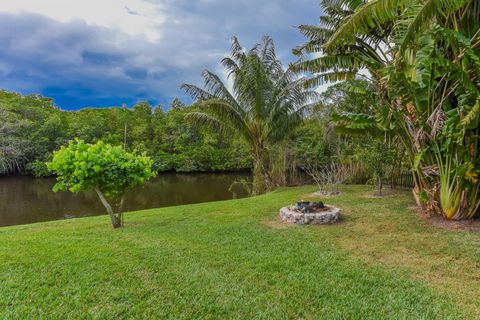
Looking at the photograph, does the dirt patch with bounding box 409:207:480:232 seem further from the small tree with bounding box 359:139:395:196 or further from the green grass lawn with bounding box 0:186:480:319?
the small tree with bounding box 359:139:395:196

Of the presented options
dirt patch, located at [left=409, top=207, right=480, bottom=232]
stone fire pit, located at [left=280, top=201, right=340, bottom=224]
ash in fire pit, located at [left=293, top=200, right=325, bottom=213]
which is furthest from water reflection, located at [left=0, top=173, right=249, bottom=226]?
dirt patch, located at [left=409, top=207, right=480, bottom=232]

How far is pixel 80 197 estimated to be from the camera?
A: 13414 mm

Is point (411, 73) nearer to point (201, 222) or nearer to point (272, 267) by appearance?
point (272, 267)

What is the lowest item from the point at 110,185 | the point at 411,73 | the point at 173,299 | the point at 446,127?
the point at 173,299

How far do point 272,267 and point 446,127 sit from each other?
3659 mm

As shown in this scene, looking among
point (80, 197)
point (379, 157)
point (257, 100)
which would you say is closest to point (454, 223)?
point (379, 157)

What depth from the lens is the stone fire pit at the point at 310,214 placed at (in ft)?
17.9

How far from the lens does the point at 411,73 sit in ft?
17.8

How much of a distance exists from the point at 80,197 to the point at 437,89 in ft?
46.6

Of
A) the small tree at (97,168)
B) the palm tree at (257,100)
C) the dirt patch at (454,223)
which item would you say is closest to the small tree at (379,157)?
the dirt patch at (454,223)

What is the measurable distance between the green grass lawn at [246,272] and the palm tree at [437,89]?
929 mm

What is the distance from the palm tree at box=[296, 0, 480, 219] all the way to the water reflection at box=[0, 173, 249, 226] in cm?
987

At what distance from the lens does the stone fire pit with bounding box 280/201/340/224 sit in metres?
5.46

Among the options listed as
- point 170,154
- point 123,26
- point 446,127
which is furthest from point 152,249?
point 170,154
